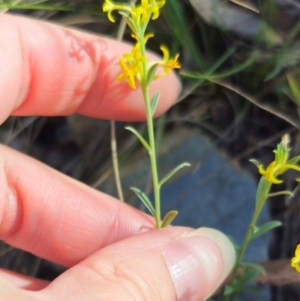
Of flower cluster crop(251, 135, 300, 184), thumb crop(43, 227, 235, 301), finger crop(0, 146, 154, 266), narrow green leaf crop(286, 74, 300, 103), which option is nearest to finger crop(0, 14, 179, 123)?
finger crop(0, 146, 154, 266)

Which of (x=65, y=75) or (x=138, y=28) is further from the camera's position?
(x=65, y=75)

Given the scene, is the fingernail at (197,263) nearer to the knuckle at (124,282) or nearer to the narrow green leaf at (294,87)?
the knuckle at (124,282)

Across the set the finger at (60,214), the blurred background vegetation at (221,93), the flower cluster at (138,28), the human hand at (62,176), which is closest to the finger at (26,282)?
the human hand at (62,176)

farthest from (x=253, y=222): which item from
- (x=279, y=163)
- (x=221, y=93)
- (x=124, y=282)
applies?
(x=221, y=93)

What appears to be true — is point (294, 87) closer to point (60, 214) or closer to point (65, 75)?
point (65, 75)

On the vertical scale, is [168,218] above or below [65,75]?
below
